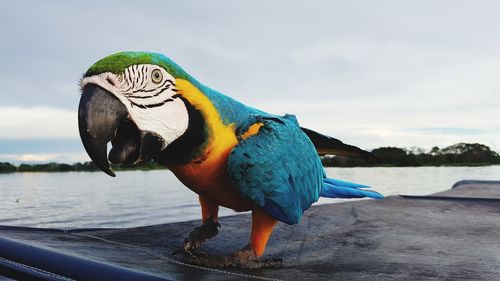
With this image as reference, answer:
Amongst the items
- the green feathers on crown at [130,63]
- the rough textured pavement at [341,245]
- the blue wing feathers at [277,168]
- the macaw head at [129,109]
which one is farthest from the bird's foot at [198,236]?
the green feathers on crown at [130,63]

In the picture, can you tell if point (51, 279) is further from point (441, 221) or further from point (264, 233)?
point (441, 221)

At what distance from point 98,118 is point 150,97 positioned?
0.16 metres

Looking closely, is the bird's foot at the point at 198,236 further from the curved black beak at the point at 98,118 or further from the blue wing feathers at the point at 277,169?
the curved black beak at the point at 98,118

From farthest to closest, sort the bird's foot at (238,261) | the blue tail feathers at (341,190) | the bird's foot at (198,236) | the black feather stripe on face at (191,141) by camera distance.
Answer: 1. the blue tail feathers at (341,190)
2. the bird's foot at (198,236)
3. the bird's foot at (238,261)
4. the black feather stripe on face at (191,141)

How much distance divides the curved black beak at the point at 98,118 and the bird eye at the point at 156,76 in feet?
0.40

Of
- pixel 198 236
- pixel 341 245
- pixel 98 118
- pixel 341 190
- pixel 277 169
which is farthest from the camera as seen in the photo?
pixel 341 245

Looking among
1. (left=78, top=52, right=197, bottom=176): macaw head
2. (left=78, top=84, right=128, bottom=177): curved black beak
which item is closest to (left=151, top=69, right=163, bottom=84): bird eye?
(left=78, top=52, right=197, bottom=176): macaw head

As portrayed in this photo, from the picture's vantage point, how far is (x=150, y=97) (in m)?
1.37

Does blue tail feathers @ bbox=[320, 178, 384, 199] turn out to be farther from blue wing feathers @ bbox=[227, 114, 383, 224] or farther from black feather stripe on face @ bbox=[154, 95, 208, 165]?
black feather stripe on face @ bbox=[154, 95, 208, 165]

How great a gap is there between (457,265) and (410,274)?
0.28 m

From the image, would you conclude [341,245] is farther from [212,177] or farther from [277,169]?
[212,177]

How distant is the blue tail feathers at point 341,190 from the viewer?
193 centimetres

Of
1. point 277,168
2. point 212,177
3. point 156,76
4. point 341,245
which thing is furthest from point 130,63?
point 341,245

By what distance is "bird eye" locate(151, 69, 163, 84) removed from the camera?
1.38 meters
